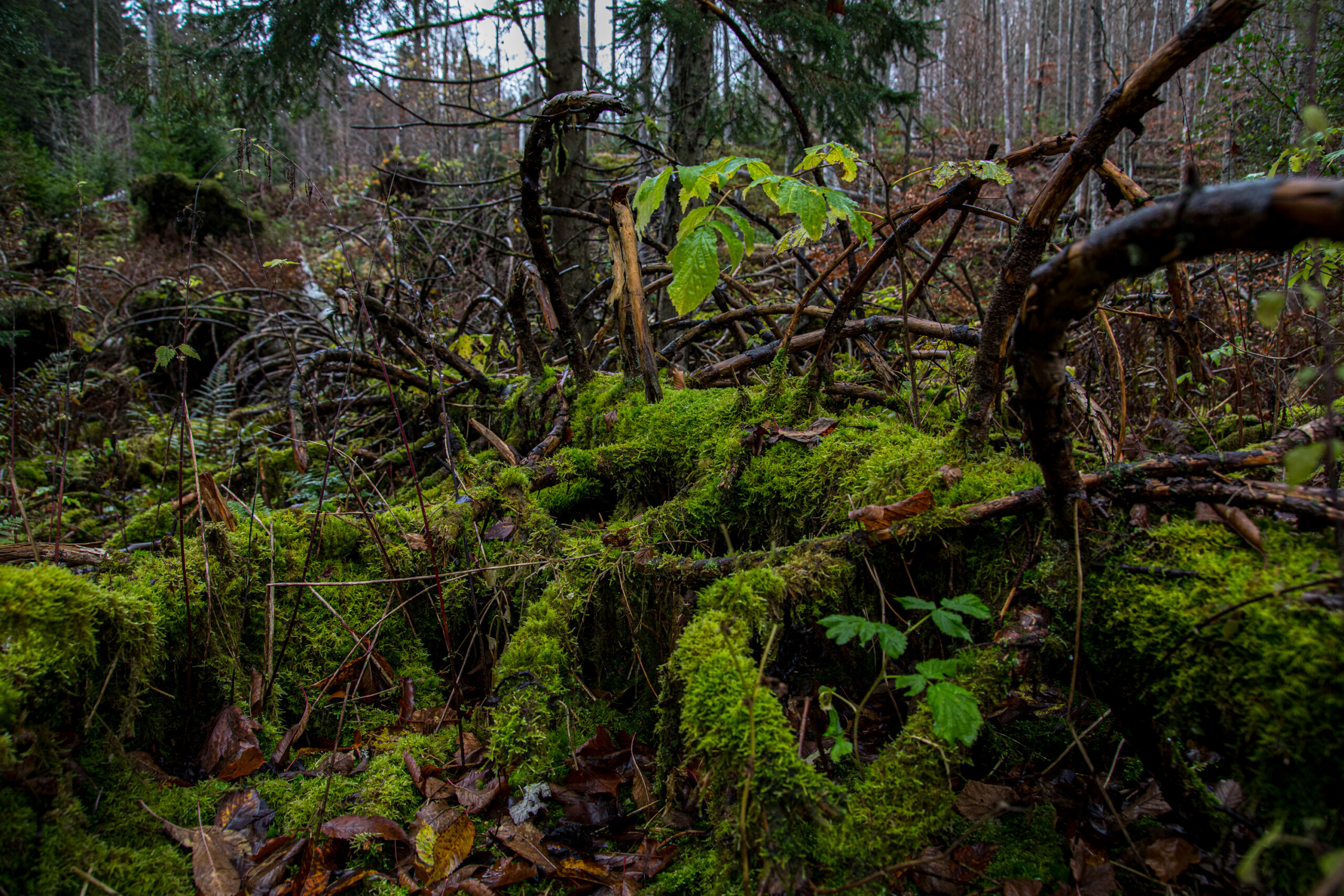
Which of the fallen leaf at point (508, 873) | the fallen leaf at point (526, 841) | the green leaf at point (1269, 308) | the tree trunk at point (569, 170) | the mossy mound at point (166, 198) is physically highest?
the mossy mound at point (166, 198)

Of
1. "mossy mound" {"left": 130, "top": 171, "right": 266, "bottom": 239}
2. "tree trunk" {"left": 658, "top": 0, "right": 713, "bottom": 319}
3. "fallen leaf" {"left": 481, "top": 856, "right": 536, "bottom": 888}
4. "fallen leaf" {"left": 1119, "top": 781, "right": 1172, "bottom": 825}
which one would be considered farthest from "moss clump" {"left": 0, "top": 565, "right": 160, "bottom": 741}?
"mossy mound" {"left": 130, "top": 171, "right": 266, "bottom": 239}

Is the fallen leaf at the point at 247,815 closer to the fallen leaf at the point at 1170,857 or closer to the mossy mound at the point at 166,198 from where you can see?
the fallen leaf at the point at 1170,857

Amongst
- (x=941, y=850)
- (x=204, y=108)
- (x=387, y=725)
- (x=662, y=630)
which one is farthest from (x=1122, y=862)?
(x=204, y=108)

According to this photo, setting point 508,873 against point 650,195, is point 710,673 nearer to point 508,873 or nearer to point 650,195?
point 508,873

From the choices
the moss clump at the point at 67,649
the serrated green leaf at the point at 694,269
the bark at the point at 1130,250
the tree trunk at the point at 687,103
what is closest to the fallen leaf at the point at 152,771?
the moss clump at the point at 67,649

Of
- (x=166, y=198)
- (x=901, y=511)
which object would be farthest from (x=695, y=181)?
(x=166, y=198)

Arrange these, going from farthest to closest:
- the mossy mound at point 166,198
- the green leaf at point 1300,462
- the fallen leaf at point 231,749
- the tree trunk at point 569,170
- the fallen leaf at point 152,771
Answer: the mossy mound at point 166,198, the tree trunk at point 569,170, the fallen leaf at point 231,749, the fallen leaf at point 152,771, the green leaf at point 1300,462

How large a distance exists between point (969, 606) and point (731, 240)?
1.04 m

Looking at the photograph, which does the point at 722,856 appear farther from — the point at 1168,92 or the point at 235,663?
the point at 1168,92

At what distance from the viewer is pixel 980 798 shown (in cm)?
165

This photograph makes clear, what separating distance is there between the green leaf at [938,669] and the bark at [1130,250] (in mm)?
461

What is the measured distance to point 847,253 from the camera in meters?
2.35

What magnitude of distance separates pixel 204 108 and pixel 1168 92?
2179 centimetres

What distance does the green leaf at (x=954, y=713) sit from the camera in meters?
1.18
